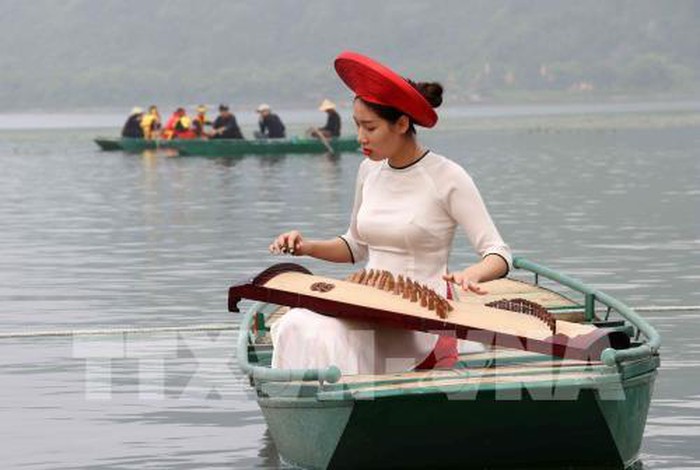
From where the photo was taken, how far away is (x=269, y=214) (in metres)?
32.8

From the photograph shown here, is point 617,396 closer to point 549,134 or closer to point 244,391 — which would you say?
point 244,391

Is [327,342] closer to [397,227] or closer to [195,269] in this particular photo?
[397,227]

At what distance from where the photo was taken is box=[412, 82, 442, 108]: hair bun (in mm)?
10055

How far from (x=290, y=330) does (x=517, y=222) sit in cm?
2078

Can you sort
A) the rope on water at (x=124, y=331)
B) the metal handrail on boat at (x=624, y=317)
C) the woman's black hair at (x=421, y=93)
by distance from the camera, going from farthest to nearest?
the rope on water at (x=124, y=331) < the woman's black hair at (x=421, y=93) < the metal handrail on boat at (x=624, y=317)

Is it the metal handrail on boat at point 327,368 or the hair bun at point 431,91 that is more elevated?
the hair bun at point 431,91

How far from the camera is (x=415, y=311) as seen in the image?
9805 mm

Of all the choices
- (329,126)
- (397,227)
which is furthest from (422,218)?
(329,126)

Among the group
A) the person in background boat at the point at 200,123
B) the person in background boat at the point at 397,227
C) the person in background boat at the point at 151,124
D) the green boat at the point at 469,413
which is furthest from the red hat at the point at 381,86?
the person in background boat at the point at 151,124

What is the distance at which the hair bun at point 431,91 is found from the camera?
33.0ft

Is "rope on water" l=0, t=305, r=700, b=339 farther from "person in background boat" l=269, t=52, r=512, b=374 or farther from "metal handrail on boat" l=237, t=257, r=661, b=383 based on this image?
"person in background boat" l=269, t=52, r=512, b=374

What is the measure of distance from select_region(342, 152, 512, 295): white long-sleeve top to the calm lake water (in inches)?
60.3

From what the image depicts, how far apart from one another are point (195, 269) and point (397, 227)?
41.0 feet

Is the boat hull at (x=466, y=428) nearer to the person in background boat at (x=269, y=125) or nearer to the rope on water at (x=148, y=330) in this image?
the rope on water at (x=148, y=330)
